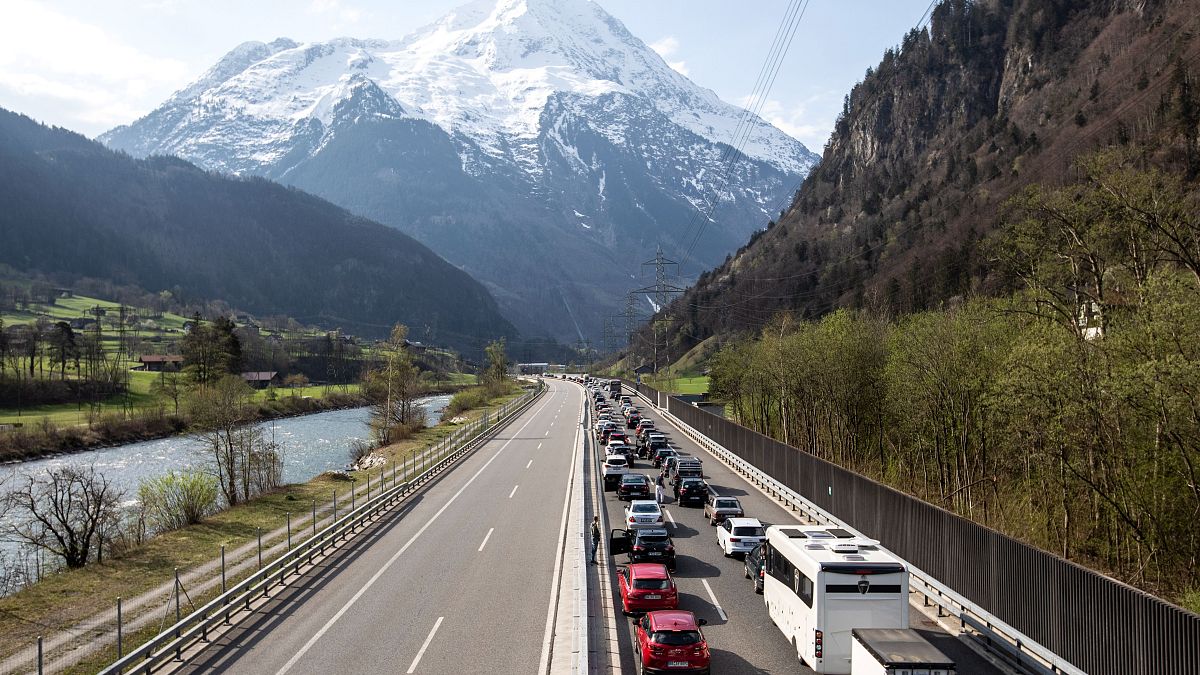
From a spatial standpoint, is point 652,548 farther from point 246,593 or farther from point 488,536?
point 246,593

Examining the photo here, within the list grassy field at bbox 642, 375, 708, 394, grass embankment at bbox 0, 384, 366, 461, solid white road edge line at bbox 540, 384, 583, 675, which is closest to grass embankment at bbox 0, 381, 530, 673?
solid white road edge line at bbox 540, 384, 583, 675

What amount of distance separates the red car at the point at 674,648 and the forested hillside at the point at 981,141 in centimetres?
6027

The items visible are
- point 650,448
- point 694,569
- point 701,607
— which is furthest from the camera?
point 650,448

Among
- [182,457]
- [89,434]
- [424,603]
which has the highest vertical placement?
[424,603]

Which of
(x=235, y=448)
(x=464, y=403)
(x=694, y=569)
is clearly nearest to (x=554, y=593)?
(x=694, y=569)

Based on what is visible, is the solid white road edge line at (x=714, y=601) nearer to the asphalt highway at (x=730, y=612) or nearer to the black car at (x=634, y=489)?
the asphalt highway at (x=730, y=612)

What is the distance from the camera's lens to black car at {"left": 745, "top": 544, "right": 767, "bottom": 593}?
23891mm

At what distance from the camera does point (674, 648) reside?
16.6 m

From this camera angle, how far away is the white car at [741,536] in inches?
1126

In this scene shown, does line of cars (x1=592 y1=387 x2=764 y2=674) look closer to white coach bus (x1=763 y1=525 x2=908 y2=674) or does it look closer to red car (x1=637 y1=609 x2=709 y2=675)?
red car (x1=637 y1=609 x2=709 y2=675)

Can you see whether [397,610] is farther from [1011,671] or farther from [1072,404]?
[1072,404]

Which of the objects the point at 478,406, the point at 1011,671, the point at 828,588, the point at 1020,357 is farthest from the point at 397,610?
the point at 478,406

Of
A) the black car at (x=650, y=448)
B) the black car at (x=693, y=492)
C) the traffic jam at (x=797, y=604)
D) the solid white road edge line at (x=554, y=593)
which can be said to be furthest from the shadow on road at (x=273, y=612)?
the black car at (x=650, y=448)

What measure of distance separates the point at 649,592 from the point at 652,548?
17.5 ft
